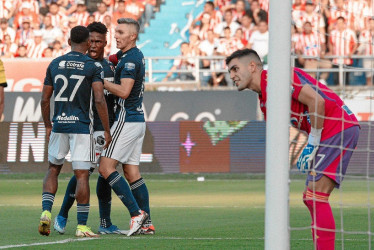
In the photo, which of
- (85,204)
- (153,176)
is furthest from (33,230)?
(153,176)

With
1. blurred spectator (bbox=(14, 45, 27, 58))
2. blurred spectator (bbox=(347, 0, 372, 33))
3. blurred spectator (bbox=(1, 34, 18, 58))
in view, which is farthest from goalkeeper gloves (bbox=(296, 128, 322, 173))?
blurred spectator (bbox=(1, 34, 18, 58))

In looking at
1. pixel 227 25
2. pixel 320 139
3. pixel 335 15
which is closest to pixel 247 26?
pixel 227 25

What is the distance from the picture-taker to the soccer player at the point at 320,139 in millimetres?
6773

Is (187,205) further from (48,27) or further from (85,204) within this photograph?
(48,27)

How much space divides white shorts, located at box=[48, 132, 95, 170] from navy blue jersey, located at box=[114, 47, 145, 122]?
0.46m

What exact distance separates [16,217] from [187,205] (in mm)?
2778

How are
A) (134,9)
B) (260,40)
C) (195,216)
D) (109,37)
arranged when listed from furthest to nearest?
(134,9) < (109,37) < (260,40) < (195,216)

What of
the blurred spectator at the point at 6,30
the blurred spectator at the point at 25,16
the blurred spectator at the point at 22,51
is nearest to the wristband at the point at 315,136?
the blurred spectator at the point at 22,51

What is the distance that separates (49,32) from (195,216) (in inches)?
549

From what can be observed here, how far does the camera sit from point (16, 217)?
11.0 m

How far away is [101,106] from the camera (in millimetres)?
8828

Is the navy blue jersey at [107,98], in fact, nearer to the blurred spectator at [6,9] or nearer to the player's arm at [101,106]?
the player's arm at [101,106]

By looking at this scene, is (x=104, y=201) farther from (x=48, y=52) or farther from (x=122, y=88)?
(x=48, y=52)

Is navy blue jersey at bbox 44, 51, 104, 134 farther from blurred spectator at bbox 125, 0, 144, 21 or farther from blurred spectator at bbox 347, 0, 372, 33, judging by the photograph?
blurred spectator at bbox 125, 0, 144, 21
